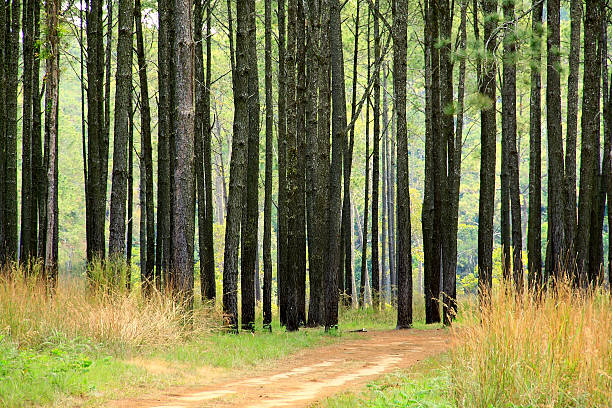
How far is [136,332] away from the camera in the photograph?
27.4 feet

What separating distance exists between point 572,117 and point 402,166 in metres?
3.48

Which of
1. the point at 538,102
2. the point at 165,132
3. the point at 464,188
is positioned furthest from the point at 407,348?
the point at 464,188

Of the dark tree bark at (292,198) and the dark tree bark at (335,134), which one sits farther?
the dark tree bark at (292,198)

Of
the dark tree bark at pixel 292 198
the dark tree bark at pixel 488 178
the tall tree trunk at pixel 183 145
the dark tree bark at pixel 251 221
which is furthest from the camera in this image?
the dark tree bark at pixel 488 178

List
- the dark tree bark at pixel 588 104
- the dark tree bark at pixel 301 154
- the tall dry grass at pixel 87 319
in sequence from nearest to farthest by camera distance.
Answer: the tall dry grass at pixel 87 319 → the dark tree bark at pixel 588 104 → the dark tree bark at pixel 301 154

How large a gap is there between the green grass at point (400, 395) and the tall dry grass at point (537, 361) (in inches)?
8.6

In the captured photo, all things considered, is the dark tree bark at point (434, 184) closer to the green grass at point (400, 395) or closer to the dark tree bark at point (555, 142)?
the dark tree bark at point (555, 142)

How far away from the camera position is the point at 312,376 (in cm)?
752

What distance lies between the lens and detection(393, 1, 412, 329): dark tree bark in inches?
533

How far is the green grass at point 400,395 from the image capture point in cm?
494

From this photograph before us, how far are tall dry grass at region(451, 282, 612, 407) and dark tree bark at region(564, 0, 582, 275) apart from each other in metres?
6.68

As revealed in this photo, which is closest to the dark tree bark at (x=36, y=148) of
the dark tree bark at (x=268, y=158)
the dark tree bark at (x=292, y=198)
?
the dark tree bark at (x=268, y=158)

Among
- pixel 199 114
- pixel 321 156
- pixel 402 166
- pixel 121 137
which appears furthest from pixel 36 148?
pixel 402 166

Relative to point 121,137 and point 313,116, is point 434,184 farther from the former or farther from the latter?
point 121,137
